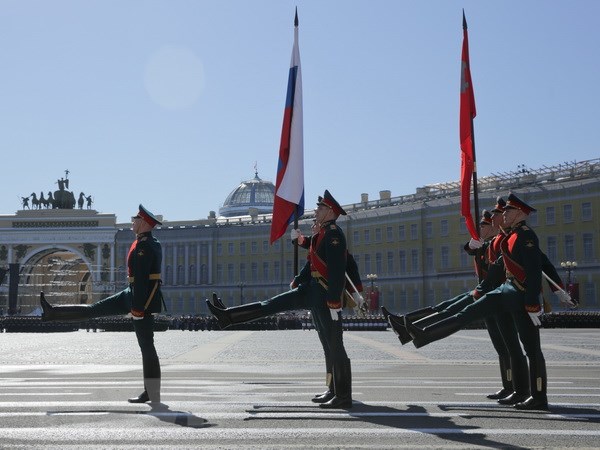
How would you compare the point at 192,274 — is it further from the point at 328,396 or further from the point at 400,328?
the point at 400,328

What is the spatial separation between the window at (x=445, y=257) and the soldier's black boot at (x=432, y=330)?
199 ft

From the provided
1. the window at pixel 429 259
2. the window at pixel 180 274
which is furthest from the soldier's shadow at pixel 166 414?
the window at pixel 180 274

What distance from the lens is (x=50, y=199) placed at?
312 feet

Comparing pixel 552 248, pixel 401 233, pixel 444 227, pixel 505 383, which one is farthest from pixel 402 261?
pixel 505 383

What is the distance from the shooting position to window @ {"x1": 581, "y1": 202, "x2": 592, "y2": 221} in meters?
57.6

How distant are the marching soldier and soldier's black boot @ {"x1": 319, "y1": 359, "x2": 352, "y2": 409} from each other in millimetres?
784

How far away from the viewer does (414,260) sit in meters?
71.9

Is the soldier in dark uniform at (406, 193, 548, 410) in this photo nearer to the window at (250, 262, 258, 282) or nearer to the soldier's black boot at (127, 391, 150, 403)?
the soldier's black boot at (127, 391, 150, 403)

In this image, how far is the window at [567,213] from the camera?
58906 millimetres

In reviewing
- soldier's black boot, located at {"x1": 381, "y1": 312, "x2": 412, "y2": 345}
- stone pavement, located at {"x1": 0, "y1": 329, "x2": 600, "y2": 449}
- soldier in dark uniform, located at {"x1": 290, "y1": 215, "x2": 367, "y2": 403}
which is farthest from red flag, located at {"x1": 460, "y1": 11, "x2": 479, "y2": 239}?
soldier's black boot, located at {"x1": 381, "y1": 312, "x2": 412, "y2": 345}

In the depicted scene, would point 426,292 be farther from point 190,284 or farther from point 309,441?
point 309,441

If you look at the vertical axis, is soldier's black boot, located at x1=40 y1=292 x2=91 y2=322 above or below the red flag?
below

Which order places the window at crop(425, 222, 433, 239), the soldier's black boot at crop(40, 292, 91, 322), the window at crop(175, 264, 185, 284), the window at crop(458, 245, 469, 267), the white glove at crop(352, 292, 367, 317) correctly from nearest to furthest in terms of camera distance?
the white glove at crop(352, 292, 367, 317) < the soldier's black boot at crop(40, 292, 91, 322) < the window at crop(458, 245, 469, 267) < the window at crop(425, 222, 433, 239) < the window at crop(175, 264, 185, 284)

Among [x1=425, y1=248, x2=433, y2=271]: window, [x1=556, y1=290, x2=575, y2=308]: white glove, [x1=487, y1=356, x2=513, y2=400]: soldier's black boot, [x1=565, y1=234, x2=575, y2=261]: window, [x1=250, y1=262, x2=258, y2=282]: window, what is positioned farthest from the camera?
[x1=250, y1=262, x2=258, y2=282]: window
